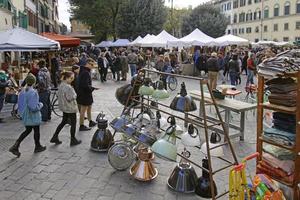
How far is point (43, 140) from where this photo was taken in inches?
294

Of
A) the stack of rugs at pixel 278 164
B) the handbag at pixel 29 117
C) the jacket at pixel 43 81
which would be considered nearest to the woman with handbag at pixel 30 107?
the handbag at pixel 29 117

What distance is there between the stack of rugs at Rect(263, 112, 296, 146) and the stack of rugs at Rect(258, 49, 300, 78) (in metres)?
0.58

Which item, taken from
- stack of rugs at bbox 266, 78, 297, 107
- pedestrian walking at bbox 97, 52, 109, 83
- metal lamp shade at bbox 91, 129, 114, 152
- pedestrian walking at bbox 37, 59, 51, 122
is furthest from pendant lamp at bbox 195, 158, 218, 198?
pedestrian walking at bbox 97, 52, 109, 83

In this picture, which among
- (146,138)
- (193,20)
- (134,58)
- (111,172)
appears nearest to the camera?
(146,138)

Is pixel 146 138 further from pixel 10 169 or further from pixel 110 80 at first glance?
pixel 110 80

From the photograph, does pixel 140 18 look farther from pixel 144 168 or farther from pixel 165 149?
pixel 165 149

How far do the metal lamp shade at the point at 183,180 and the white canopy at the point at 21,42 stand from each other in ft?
26.1

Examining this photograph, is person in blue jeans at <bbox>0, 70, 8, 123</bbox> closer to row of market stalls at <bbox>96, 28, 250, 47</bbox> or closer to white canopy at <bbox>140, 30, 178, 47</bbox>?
row of market stalls at <bbox>96, 28, 250, 47</bbox>

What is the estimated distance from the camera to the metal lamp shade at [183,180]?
16.4 feet

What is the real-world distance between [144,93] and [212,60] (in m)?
9.10

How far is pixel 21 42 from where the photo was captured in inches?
442

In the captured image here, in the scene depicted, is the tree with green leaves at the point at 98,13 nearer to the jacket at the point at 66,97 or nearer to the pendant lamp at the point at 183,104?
the jacket at the point at 66,97

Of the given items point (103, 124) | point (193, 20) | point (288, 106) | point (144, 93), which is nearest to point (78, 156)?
point (103, 124)

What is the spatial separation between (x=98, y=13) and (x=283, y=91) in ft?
117
